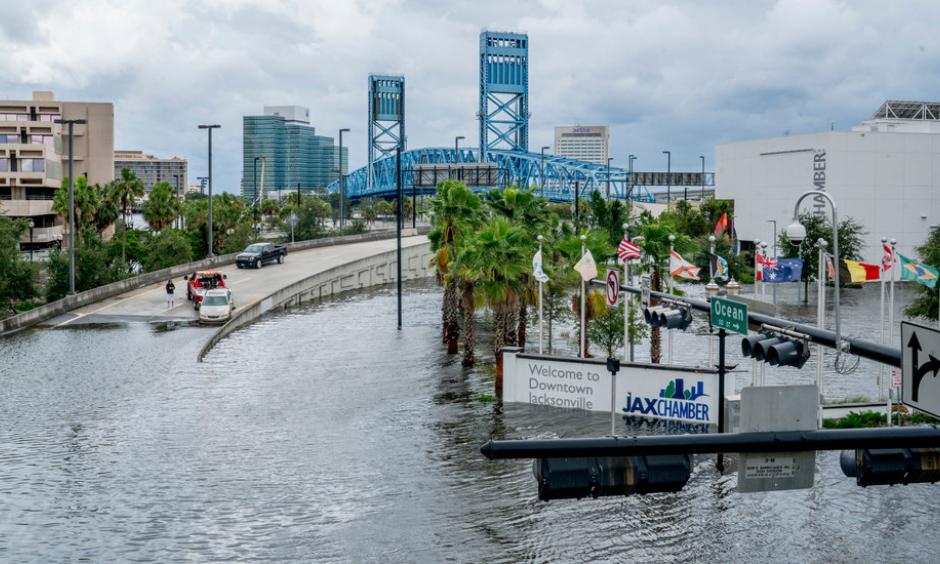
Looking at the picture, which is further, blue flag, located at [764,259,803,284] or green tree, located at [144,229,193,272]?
green tree, located at [144,229,193,272]

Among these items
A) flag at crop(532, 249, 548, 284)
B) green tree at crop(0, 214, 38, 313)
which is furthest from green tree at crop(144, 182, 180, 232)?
flag at crop(532, 249, 548, 284)

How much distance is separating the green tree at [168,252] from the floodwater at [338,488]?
32153 mm

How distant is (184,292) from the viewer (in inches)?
2210

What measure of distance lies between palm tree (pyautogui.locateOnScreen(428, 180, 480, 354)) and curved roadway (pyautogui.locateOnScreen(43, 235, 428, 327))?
1376 cm

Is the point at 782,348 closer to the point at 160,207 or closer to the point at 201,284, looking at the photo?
the point at 201,284

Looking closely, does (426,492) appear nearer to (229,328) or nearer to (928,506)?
(928,506)

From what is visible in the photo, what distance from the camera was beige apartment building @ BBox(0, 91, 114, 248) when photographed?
94.6 m

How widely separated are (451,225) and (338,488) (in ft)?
64.8

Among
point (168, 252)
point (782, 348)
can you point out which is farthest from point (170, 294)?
point (782, 348)

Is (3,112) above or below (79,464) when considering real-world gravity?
above

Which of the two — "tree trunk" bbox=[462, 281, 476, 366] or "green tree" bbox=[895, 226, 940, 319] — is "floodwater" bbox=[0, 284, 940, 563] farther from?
"green tree" bbox=[895, 226, 940, 319]

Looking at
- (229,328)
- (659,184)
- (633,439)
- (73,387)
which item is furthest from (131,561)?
(659,184)

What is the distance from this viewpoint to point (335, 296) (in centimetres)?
6600

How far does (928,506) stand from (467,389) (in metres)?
16.8
